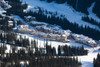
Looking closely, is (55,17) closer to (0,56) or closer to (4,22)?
(4,22)

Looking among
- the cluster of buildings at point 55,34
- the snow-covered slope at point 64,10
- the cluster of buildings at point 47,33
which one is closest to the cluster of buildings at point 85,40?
the cluster of buildings at point 55,34

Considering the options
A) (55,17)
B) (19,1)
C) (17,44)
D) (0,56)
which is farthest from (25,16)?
(0,56)

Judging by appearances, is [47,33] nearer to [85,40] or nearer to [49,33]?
[49,33]

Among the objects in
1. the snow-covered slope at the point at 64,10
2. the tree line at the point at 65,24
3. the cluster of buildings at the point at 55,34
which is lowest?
the snow-covered slope at the point at 64,10

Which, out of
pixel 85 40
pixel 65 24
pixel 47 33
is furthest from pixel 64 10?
pixel 85 40

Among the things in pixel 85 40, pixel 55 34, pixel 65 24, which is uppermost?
pixel 85 40

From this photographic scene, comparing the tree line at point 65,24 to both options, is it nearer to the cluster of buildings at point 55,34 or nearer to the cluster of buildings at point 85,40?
the cluster of buildings at point 55,34

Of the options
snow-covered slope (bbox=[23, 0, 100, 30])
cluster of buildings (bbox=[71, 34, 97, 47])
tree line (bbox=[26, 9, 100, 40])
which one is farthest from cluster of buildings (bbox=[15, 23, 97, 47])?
snow-covered slope (bbox=[23, 0, 100, 30])

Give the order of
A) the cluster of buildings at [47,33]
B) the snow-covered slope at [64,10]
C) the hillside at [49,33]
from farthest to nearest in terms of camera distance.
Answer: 1. the snow-covered slope at [64,10]
2. the cluster of buildings at [47,33]
3. the hillside at [49,33]

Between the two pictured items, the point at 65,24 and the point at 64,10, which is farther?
the point at 64,10
